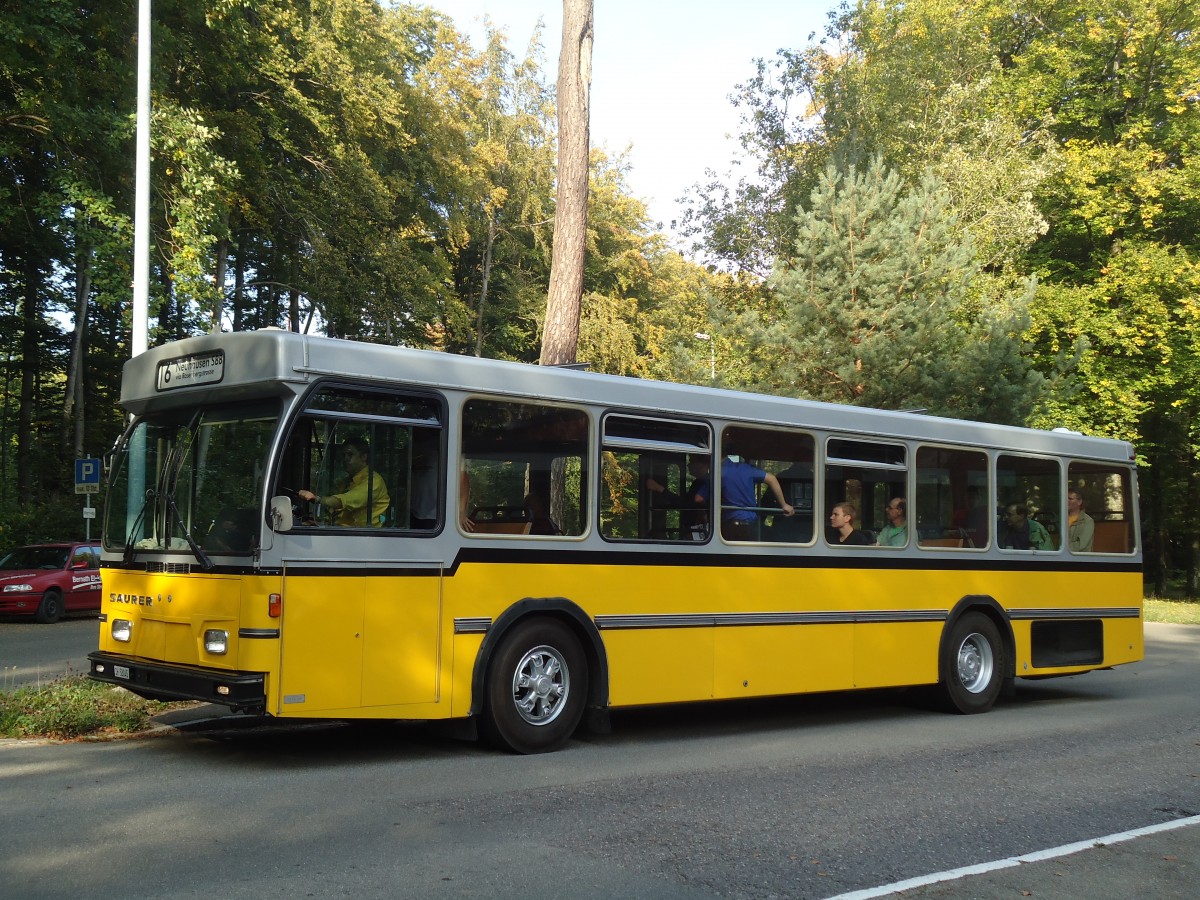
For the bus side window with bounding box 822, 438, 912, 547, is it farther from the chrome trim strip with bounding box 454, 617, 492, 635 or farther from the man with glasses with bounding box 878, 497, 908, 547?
the chrome trim strip with bounding box 454, 617, 492, 635

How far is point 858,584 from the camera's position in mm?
11422

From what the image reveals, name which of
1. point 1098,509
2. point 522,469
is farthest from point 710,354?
point 522,469

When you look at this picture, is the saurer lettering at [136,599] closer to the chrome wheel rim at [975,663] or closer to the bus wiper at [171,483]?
Result: the bus wiper at [171,483]

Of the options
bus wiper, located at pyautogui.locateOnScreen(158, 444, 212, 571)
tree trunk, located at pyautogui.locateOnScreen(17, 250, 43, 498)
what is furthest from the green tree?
tree trunk, located at pyautogui.locateOnScreen(17, 250, 43, 498)

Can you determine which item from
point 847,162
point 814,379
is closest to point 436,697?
point 814,379

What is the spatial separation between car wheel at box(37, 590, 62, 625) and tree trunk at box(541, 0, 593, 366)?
13.3m

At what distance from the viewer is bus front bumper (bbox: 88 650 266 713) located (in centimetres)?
759

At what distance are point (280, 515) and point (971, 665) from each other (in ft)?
25.5

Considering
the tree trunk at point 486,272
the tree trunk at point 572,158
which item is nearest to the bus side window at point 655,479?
the tree trunk at point 572,158

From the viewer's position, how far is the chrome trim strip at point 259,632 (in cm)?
764

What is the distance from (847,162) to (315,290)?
14.0m

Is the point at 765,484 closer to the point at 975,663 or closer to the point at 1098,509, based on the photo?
the point at 975,663

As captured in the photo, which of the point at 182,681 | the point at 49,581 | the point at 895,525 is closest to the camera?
the point at 182,681

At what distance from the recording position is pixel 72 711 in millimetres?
9500
